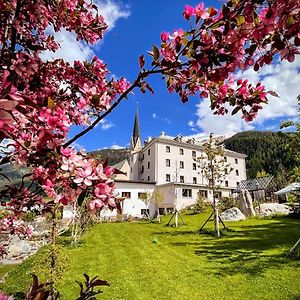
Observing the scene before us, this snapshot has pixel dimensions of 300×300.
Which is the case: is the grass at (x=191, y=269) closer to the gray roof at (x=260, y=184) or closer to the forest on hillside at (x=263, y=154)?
the gray roof at (x=260, y=184)

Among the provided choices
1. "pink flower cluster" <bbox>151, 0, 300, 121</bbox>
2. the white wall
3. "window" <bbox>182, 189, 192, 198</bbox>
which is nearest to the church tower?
the white wall

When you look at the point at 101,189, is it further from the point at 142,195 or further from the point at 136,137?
the point at 136,137

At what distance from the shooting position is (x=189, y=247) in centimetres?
1312

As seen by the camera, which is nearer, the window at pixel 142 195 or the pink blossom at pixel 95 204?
the pink blossom at pixel 95 204

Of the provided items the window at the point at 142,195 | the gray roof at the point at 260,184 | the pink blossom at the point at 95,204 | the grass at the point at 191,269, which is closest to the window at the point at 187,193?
the window at the point at 142,195

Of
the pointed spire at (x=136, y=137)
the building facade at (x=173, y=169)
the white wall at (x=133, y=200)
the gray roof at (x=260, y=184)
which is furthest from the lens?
the pointed spire at (x=136, y=137)

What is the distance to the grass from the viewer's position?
23.7 ft

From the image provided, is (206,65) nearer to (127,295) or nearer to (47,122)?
(47,122)

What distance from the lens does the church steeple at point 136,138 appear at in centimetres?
5134

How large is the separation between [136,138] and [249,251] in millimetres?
44603

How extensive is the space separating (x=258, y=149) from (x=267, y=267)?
125m

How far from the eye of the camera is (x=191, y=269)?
364 inches

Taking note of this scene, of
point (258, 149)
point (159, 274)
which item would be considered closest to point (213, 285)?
point (159, 274)

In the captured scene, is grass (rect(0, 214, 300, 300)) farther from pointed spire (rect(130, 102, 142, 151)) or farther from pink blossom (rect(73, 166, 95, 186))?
pointed spire (rect(130, 102, 142, 151))
